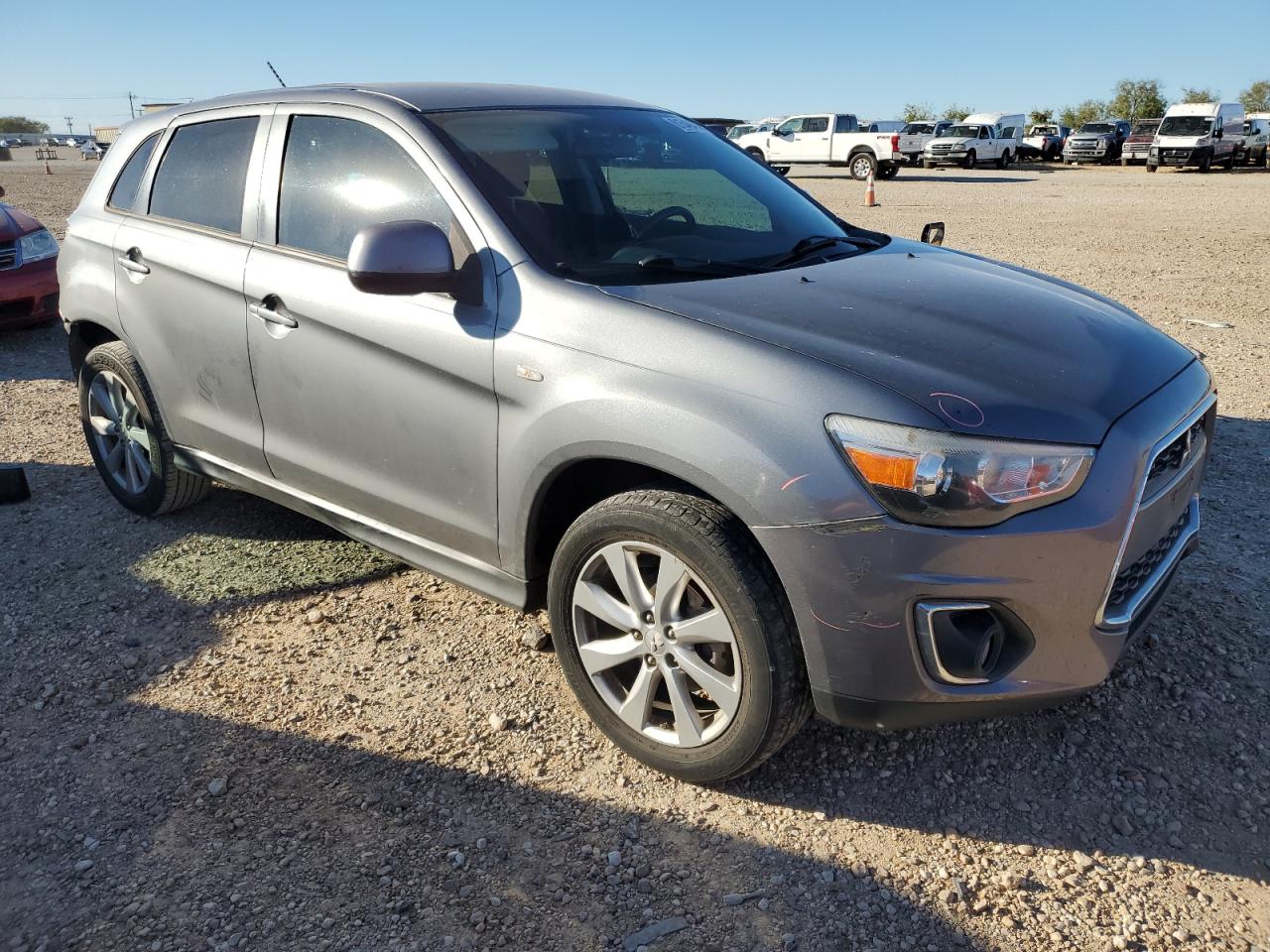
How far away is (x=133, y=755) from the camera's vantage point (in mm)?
2957

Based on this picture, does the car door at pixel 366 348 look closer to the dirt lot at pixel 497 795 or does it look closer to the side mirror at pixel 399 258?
the side mirror at pixel 399 258

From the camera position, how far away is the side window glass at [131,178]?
4327mm

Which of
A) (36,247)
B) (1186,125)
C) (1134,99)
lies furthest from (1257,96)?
(36,247)

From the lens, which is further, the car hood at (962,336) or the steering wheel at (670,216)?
the steering wheel at (670,216)

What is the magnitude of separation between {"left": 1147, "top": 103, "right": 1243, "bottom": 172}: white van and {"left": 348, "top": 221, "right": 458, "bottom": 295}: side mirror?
1475 inches

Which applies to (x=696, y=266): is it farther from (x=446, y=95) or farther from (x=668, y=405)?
(x=446, y=95)

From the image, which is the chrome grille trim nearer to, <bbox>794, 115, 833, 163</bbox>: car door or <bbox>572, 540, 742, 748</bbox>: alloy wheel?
<bbox>572, 540, 742, 748</bbox>: alloy wheel

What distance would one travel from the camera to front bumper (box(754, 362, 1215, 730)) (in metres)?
2.27

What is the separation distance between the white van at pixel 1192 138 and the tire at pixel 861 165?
432 inches

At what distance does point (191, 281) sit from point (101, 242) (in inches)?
32.8

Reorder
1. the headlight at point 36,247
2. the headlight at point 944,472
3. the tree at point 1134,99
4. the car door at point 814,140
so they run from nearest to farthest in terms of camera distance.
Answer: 1. the headlight at point 944,472
2. the headlight at point 36,247
3. the car door at point 814,140
4. the tree at point 1134,99

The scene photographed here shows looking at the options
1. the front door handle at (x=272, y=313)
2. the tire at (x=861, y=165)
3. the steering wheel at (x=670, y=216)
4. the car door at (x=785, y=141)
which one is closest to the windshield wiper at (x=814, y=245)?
the steering wheel at (x=670, y=216)

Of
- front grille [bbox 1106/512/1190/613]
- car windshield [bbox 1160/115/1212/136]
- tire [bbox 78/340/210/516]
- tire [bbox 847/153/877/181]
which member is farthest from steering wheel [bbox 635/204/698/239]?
car windshield [bbox 1160/115/1212/136]

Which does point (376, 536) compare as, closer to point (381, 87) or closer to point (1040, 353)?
point (381, 87)
